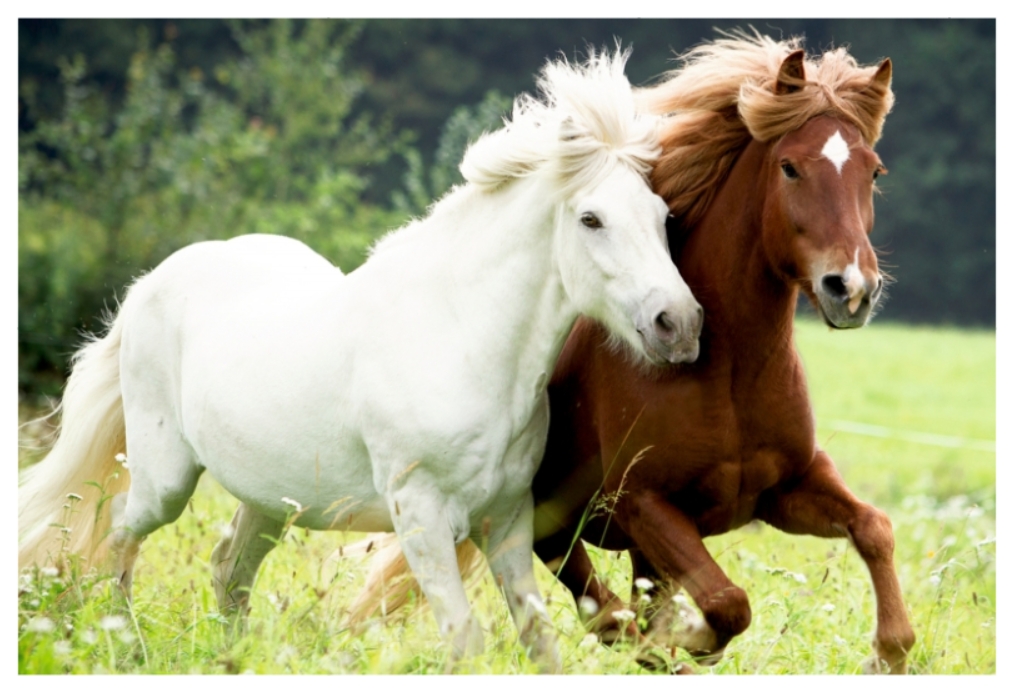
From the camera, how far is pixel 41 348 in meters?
11.2

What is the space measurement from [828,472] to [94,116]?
11799 millimetres

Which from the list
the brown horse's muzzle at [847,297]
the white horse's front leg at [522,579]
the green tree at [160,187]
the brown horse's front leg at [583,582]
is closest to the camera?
the brown horse's muzzle at [847,297]

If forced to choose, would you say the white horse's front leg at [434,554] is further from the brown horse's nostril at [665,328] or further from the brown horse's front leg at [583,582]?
the brown horse's nostril at [665,328]

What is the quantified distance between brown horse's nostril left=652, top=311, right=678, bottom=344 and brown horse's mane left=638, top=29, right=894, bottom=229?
22.2 inches

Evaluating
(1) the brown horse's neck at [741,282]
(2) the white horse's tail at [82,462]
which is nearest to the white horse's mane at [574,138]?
(1) the brown horse's neck at [741,282]

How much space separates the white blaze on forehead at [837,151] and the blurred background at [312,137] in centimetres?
61

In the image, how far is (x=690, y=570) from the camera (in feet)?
11.5

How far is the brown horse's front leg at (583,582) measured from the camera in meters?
3.94

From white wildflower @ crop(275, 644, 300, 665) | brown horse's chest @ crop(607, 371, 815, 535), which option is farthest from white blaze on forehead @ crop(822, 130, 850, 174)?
white wildflower @ crop(275, 644, 300, 665)

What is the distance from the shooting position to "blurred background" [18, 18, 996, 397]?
1186 cm

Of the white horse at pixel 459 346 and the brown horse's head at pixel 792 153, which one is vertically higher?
the brown horse's head at pixel 792 153

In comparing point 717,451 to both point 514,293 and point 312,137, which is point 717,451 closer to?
point 514,293

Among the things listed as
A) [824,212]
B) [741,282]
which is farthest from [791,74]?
[741,282]
